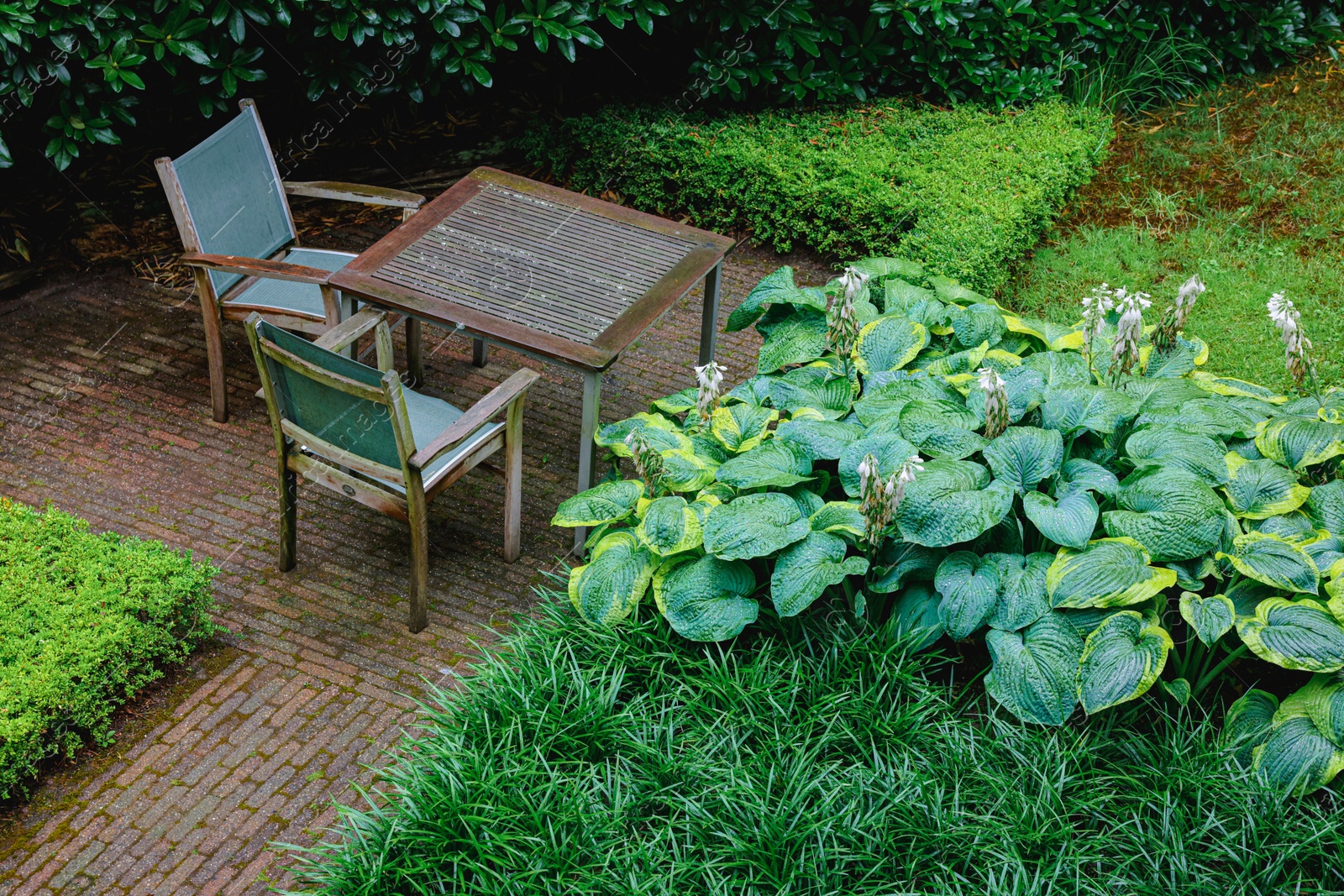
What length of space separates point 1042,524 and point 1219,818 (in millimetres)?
1018

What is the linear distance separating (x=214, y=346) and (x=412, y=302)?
1.16m

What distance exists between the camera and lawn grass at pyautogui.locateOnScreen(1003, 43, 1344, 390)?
6.44 meters

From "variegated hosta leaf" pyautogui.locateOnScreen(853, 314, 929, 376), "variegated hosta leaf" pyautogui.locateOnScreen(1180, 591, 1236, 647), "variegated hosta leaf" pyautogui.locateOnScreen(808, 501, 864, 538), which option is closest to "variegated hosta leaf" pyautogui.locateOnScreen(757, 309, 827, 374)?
"variegated hosta leaf" pyautogui.locateOnScreen(853, 314, 929, 376)

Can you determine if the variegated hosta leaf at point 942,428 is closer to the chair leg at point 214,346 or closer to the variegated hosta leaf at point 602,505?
the variegated hosta leaf at point 602,505

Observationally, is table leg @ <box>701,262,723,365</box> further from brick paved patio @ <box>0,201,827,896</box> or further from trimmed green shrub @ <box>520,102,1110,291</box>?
trimmed green shrub @ <box>520,102,1110,291</box>

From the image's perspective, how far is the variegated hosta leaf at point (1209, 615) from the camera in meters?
3.60

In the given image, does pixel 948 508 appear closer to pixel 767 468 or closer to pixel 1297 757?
pixel 767 468

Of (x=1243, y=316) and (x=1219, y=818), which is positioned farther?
(x=1243, y=316)

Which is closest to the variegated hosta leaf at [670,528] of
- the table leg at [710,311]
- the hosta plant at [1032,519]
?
the hosta plant at [1032,519]

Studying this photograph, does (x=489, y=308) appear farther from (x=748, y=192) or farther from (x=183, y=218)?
(x=748, y=192)

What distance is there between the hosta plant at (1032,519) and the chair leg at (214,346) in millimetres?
1951

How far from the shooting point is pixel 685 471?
4.41 metres

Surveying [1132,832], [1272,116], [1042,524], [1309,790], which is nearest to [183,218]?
[1042,524]

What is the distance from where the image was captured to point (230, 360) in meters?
5.90
